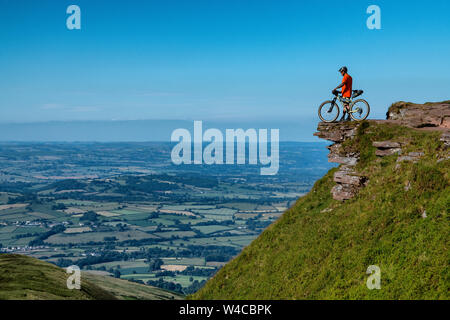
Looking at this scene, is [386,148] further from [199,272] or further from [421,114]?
[199,272]

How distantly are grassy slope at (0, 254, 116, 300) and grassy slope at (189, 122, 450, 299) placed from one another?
684 inches

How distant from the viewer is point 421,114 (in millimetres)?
30219

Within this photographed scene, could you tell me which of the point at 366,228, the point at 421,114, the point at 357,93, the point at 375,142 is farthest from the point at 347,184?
the point at 421,114

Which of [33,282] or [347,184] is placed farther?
[33,282]

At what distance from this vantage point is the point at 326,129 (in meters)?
31.0

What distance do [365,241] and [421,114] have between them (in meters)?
13.6

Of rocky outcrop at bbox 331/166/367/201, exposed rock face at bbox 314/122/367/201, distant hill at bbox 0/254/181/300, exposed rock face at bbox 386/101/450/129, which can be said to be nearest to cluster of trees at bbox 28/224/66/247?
distant hill at bbox 0/254/181/300

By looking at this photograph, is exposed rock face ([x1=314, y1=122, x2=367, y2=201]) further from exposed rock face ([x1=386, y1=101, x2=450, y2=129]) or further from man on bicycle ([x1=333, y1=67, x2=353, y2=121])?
exposed rock face ([x1=386, y1=101, x2=450, y2=129])

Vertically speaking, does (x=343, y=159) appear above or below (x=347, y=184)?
above

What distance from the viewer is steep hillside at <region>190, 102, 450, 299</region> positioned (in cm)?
1841

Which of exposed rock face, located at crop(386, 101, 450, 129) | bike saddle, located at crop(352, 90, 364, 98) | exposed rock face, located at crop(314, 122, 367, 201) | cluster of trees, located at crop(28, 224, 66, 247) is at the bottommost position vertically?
cluster of trees, located at crop(28, 224, 66, 247)

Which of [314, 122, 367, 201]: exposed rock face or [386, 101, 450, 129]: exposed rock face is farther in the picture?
[386, 101, 450, 129]: exposed rock face
